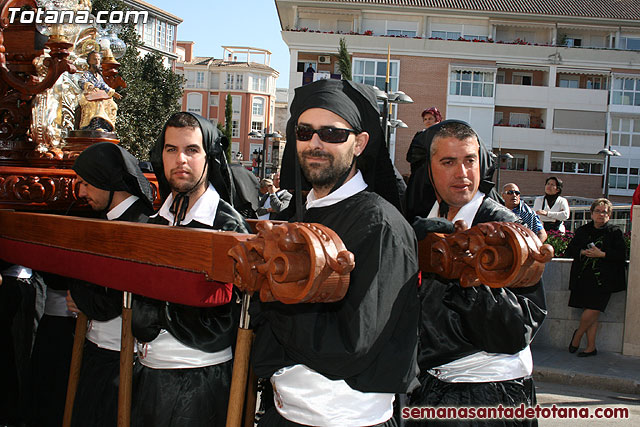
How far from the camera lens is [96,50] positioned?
17.1 ft

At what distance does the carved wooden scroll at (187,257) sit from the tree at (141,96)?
18.0 m

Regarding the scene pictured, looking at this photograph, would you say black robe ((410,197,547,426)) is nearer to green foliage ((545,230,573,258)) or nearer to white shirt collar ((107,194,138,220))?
white shirt collar ((107,194,138,220))

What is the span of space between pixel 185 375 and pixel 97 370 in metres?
0.78

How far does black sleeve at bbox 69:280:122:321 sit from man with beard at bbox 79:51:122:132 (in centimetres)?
176

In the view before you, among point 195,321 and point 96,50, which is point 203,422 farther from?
point 96,50

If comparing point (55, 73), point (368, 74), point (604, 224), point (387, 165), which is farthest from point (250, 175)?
point (368, 74)

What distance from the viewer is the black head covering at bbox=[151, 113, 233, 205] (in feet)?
11.3

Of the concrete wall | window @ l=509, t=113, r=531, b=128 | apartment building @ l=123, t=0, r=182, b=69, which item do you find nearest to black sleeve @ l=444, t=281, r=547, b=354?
the concrete wall

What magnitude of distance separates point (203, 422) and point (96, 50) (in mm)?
3391

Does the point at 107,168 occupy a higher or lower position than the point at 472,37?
lower

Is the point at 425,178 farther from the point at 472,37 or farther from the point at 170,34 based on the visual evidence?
the point at 170,34

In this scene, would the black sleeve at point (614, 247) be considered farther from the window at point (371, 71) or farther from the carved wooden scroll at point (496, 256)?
the window at point (371, 71)

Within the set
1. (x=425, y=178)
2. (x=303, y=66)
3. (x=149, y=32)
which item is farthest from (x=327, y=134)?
(x=149, y=32)

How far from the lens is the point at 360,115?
239 cm
